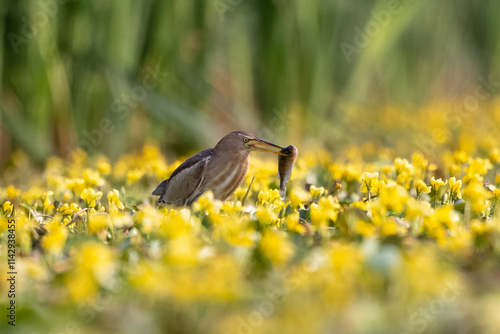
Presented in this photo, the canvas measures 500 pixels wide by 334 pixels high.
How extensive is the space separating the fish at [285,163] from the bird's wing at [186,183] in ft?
1.27

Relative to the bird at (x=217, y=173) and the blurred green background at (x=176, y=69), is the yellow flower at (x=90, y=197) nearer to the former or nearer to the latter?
the bird at (x=217, y=173)

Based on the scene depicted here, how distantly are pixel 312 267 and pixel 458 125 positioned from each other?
4897 millimetres

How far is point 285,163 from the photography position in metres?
2.91

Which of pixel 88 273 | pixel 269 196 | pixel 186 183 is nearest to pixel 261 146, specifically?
pixel 186 183

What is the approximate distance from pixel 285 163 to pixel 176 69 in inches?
155

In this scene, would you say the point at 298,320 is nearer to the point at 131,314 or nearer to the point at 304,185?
the point at 131,314

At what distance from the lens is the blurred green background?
19.9 ft

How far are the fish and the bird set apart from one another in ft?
0.34

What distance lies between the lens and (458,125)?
627cm

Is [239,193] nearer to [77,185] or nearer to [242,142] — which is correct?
[242,142]

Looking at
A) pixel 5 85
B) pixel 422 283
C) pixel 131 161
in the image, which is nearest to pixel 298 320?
pixel 422 283

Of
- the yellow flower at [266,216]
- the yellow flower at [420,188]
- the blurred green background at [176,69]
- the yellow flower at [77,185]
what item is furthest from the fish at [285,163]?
the blurred green background at [176,69]

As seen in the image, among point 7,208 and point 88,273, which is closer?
point 88,273

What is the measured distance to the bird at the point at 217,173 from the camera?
304cm
